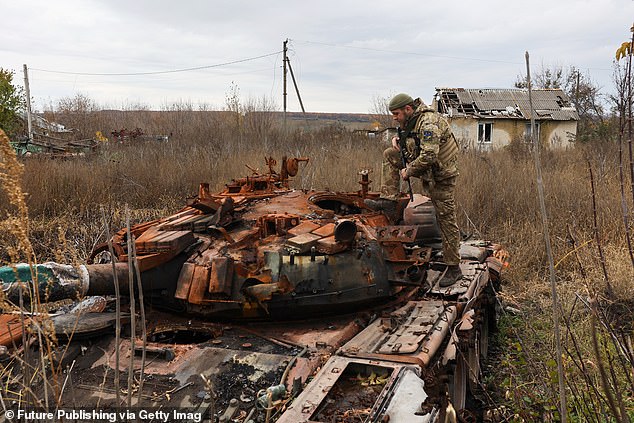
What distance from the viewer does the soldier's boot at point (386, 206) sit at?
564cm

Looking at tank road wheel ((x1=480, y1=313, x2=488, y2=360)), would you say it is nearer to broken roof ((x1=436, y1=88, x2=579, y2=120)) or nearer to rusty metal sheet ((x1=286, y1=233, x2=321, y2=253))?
rusty metal sheet ((x1=286, y1=233, x2=321, y2=253))

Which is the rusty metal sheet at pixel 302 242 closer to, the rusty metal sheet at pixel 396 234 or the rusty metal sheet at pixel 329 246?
the rusty metal sheet at pixel 329 246

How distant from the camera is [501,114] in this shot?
2802 centimetres

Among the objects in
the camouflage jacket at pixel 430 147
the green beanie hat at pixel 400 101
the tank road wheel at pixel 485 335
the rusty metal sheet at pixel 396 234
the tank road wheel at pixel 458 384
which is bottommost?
the tank road wheel at pixel 485 335

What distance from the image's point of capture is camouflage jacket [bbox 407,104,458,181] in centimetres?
548

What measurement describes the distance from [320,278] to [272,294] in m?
0.37

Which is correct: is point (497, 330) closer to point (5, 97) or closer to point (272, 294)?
point (272, 294)

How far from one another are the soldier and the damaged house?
72.4 feet

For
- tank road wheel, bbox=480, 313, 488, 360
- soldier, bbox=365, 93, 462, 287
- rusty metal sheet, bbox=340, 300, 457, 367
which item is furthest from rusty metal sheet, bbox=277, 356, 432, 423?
tank road wheel, bbox=480, 313, 488, 360

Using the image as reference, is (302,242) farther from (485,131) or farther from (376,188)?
(485,131)

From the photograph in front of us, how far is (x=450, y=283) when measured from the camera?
5.39 metres

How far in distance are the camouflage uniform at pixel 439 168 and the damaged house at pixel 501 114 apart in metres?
22.0

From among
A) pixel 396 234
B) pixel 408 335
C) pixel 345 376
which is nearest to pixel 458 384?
pixel 408 335

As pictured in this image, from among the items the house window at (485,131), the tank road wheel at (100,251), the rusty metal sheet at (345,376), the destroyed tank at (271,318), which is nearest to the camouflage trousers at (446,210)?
the destroyed tank at (271,318)
